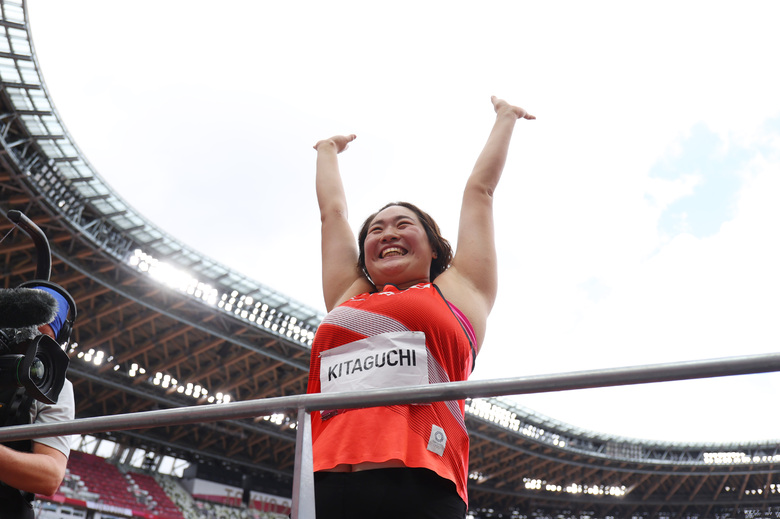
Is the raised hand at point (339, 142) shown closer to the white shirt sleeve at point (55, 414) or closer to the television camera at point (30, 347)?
the television camera at point (30, 347)

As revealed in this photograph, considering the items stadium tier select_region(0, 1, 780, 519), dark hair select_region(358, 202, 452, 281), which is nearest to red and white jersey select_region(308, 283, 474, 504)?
dark hair select_region(358, 202, 452, 281)

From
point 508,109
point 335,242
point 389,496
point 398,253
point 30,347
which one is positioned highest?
point 508,109

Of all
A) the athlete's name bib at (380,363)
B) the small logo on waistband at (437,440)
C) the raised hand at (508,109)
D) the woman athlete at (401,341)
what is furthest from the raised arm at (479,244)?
the small logo on waistband at (437,440)

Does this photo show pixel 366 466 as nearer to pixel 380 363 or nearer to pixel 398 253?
pixel 380 363

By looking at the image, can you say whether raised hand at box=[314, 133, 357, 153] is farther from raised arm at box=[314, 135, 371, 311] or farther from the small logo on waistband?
the small logo on waistband

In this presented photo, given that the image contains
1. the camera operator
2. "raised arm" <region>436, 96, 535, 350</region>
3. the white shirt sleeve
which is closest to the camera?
"raised arm" <region>436, 96, 535, 350</region>

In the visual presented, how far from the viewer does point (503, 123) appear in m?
1.97

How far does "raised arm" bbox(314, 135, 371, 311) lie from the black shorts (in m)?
0.62

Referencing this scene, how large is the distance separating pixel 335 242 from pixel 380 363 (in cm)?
64

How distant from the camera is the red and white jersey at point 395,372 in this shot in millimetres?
1240

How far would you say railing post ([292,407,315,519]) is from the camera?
3.52 ft

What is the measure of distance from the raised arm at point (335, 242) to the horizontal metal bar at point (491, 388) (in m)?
0.52

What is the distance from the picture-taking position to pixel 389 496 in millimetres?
1182

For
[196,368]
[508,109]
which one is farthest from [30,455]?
[196,368]
